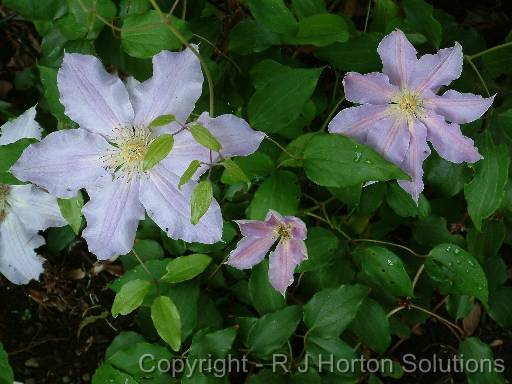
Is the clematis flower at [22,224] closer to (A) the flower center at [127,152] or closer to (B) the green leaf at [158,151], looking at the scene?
(A) the flower center at [127,152]

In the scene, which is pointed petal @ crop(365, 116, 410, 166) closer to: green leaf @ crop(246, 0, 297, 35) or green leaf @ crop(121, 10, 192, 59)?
green leaf @ crop(246, 0, 297, 35)

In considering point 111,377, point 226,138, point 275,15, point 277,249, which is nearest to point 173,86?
point 226,138

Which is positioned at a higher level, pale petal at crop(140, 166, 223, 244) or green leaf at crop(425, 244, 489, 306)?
pale petal at crop(140, 166, 223, 244)

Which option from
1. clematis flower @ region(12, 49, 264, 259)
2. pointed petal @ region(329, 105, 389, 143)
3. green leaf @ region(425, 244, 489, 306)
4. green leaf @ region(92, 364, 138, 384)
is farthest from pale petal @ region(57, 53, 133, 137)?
green leaf @ region(425, 244, 489, 306)

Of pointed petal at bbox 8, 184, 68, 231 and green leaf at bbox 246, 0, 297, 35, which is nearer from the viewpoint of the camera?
green leaf at bbox 246, 0, 297, 35

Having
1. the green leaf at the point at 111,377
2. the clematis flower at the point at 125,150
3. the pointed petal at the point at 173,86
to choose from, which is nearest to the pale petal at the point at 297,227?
the clematis flower at the point at 125,150

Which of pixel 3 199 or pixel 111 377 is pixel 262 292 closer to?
pixel 111 377
